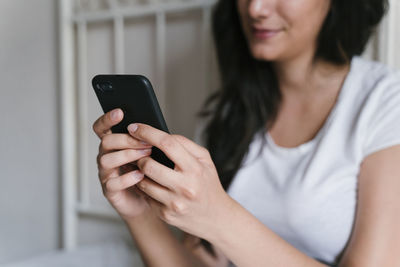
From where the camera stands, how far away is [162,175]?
1.79 ft

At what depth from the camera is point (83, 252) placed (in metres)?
1.15

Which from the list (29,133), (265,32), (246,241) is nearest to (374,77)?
(265,32)

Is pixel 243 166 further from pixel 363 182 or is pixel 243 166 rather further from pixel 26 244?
pixel 26 244

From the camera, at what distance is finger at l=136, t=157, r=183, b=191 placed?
0.54 meters

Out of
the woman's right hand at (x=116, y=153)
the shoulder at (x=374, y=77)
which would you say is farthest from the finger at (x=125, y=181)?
the shoulder at (x=374, y=77)

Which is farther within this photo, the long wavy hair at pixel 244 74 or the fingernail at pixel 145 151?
the long wavy hair at pixel 244 74

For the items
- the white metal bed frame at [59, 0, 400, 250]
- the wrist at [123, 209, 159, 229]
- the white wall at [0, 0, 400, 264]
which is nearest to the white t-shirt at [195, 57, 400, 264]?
the wrist at [123, 209, 159, 229]

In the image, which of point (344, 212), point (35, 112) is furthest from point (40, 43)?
point (344, 212)

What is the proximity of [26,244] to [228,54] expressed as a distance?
97cm

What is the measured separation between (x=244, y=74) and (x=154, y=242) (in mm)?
456

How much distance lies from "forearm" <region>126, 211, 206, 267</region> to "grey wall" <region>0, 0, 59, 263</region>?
794 millimetres

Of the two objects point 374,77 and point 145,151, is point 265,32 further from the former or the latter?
point 145,151

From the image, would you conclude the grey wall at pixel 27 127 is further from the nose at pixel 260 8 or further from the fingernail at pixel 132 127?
the fingernail at pixel 132 127

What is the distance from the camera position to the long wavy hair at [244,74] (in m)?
0.93
